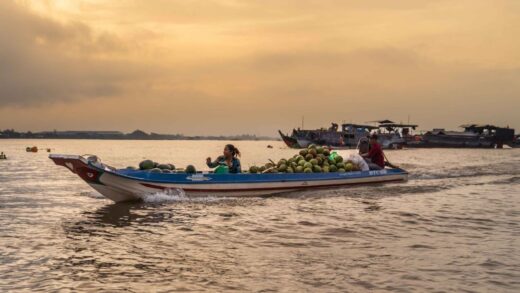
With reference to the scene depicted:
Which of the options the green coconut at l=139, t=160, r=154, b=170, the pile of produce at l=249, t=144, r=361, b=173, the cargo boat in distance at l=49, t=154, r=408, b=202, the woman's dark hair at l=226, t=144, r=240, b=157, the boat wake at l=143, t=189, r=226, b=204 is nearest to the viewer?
the cargo boat in distance at l=49, t=154, r=408, b=202

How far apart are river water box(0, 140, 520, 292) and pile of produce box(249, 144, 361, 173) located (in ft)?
9.61

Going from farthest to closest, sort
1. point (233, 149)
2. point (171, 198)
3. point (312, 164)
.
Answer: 1. point (312, 164)
2. point (233, 149)
3. point (171, 198)

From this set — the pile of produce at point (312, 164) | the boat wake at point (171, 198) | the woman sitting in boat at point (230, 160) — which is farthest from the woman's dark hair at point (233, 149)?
the boat wake at point (171, 198)

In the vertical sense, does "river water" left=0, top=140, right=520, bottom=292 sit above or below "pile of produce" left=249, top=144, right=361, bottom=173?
below

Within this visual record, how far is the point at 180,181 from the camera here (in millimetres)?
16922

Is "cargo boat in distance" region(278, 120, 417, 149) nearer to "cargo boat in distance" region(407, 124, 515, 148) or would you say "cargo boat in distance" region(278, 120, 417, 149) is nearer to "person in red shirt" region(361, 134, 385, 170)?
"cargo boat in distance" region(407, 124, 515, 148)

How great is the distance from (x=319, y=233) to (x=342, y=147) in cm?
9929

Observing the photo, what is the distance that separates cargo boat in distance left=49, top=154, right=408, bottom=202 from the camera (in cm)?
1563

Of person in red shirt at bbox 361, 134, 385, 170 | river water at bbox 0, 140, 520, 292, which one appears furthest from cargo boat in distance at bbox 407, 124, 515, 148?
river water at bbox 0, 140, 520, 292

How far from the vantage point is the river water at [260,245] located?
7.40m

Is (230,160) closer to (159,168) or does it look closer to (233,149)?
(233,149)

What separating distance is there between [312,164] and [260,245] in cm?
1159

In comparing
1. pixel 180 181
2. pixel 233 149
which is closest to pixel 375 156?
pixel 233 149

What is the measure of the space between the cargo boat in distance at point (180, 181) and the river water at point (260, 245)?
0.43 metres
